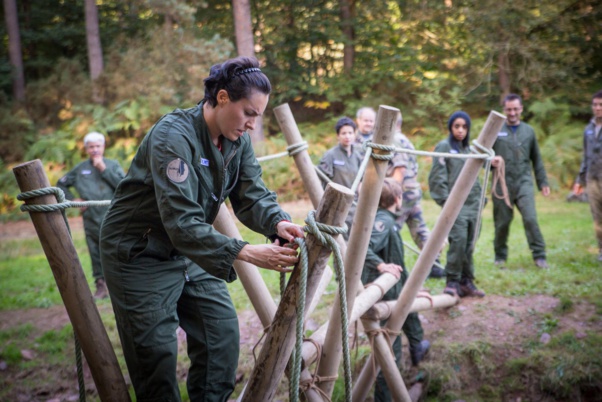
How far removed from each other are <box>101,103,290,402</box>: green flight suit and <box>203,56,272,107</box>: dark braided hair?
183mm

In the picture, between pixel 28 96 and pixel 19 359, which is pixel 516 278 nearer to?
pixel 19 359

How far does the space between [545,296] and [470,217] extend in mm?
1087

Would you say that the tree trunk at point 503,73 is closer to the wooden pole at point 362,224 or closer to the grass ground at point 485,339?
the grass ground at point 485,339

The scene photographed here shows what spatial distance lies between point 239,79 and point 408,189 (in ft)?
14.4

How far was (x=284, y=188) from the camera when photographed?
12.9 meters

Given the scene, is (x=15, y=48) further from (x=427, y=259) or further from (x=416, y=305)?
(x=427, y=259)

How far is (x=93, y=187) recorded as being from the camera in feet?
21.6

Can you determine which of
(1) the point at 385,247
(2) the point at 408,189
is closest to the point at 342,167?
(2) the point at 408,189

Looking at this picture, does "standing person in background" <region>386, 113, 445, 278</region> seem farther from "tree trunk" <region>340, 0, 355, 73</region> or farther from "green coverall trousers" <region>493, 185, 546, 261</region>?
"tree trunk" <region>340, 0, 355, 73</region>

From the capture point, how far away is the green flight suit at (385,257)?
4345mm

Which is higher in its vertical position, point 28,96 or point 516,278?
point 28,96

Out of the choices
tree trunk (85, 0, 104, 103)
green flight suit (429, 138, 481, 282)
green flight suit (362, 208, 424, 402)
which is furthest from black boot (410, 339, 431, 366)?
tree trunk (85, 0, 104, 103)

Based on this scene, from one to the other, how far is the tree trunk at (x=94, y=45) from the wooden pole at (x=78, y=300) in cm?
1430

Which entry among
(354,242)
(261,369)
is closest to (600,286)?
(354,242)
